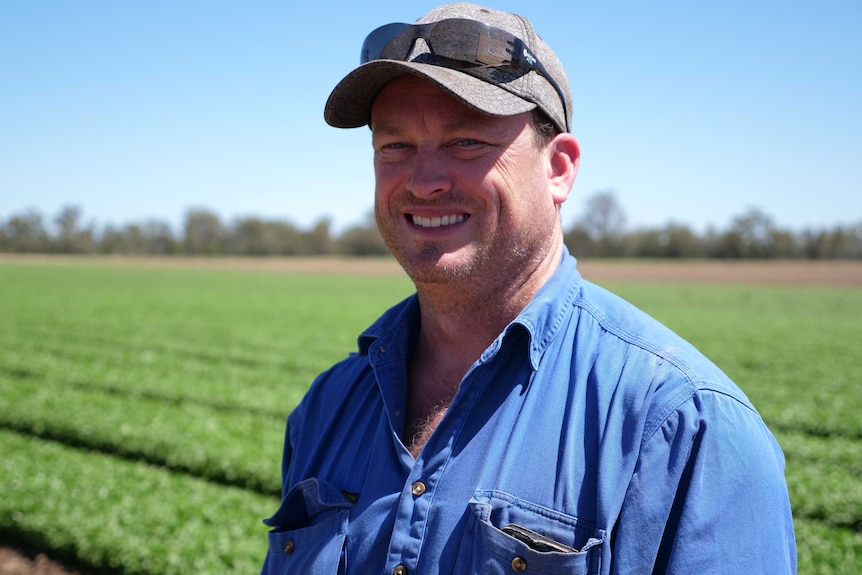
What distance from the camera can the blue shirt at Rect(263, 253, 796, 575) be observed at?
1.46 metres

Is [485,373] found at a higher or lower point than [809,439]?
higher

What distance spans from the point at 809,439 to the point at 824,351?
10.6 metres

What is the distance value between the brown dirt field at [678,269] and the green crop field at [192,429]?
142ft

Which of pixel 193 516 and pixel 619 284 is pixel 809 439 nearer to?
pixel 193 516

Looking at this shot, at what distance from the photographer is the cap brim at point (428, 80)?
71.9 inches

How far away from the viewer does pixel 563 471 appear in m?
1.60

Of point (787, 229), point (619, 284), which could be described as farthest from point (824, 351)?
point (787, 229)

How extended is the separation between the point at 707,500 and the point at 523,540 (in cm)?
44

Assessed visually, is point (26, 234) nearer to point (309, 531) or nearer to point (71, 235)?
point (71, 235)

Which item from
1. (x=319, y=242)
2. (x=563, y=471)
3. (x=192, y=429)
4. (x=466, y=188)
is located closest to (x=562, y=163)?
(x=466, y=188)

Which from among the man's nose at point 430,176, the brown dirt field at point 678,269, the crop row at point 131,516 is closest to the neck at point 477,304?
the man's nose at point 430,176

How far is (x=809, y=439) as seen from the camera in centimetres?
938

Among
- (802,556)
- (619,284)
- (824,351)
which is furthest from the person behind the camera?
(619,284)

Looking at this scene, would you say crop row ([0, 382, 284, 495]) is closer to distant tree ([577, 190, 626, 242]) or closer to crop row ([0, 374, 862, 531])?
crop row ([0, 374, 862, 531])
